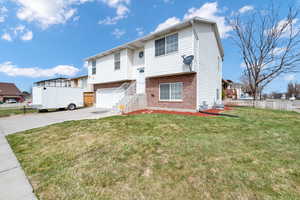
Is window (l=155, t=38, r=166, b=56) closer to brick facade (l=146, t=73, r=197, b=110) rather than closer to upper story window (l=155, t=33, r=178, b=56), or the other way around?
upper story window (l=155, t=33, r=178, b=56)

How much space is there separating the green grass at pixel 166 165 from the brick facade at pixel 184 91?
437cm

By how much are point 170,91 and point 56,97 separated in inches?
464

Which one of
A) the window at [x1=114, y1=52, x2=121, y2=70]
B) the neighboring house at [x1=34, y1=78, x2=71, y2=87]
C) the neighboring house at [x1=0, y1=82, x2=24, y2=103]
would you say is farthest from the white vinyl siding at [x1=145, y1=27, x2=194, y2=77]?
the neighboring house at [x1=0, y1=82, x2=24, y2=103]

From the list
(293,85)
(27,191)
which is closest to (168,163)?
(27,191)

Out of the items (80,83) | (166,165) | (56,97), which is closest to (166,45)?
(166,165)

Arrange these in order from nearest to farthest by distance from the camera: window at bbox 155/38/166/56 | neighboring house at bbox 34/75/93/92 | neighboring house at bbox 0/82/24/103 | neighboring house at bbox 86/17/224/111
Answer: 1. neighboring house at bbox 86/17/224/111
2. window at bbox 155/38/166/56
3. neighboring house at bbox 34/75/93/92
4. neighboring house at bbox 0/82/24/103

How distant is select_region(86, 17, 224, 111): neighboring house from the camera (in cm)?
843

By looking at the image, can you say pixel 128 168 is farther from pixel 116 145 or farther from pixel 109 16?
pixel 109 16

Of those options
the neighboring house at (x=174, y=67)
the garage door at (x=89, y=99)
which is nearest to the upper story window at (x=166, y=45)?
the neighboring house at (x=174, y=67)

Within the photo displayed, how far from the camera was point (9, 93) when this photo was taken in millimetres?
36094

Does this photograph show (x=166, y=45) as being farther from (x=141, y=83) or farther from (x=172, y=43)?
(x=141, y=83)

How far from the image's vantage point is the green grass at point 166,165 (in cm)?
194

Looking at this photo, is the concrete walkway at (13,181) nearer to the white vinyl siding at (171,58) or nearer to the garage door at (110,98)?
the garage door at (110,98)

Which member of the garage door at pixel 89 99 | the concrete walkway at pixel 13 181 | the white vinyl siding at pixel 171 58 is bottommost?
the concrete walkway at pixel 13 181
